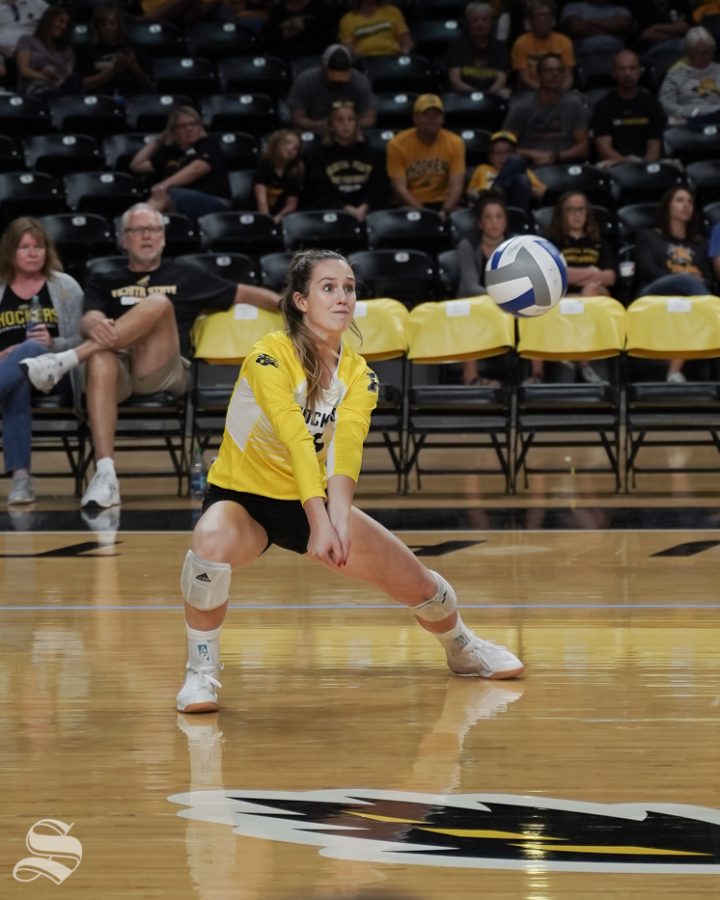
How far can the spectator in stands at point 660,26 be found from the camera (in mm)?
13367

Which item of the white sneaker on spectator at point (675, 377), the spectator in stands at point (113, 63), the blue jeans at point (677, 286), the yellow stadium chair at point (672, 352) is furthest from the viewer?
the spectator in stands at point (113, 63)

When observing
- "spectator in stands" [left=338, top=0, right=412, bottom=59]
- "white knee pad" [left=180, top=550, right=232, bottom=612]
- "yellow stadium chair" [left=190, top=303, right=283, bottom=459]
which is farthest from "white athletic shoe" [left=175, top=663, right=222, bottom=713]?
"spectator in stands" [left=338, top=0, right=412, bottom=59]

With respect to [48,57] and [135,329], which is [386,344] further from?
[48,57]

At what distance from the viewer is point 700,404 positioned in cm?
879

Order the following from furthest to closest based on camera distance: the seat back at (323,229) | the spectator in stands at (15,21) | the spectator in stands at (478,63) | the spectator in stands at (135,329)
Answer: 1. the spectator in stands at (15,21)
2. the spectator in stands at (478,63)
3. the seat back at (323,229)
4. the spectator in stands at (135,329)

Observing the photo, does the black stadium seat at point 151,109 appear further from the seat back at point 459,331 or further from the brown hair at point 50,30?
the seat back at point 459,331

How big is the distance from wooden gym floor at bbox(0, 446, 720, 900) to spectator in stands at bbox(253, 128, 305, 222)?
4.90 metres

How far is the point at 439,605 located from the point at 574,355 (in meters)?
4.67

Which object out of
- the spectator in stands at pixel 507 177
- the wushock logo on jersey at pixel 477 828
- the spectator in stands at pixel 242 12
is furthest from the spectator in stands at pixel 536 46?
the wushock logo on jersey at pixel 477 828

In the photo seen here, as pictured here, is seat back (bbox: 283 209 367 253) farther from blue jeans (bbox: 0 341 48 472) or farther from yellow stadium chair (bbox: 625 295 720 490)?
blue jeans (bbox: 0 341 48 472)

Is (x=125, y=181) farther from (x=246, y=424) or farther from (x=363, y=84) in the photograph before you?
(x=246, y=424)

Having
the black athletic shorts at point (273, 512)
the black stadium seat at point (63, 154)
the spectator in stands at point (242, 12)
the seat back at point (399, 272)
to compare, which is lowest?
the black athletic shorts at point (273, 512)

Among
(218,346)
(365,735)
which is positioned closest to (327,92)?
(218,346)

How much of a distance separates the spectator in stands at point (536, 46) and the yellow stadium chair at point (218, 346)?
15.9ft
